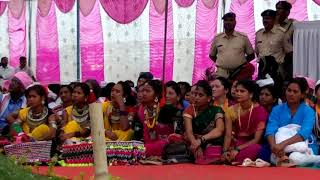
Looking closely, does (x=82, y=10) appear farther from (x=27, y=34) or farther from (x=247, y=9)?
(x=247, y=9)

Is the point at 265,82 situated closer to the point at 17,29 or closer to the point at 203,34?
the point at 203,34

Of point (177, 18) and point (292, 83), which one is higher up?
point (177, 18)

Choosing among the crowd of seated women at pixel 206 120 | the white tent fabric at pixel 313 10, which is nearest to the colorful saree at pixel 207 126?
the crowd of seated women at pixel 206 120

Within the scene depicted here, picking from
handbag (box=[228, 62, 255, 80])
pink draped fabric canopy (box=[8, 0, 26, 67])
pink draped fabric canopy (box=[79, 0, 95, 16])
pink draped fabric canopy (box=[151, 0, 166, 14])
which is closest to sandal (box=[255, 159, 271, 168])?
handbag (box=[228, 62, 255, 80])

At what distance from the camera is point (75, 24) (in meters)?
13.7

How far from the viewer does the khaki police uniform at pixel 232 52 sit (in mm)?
8953

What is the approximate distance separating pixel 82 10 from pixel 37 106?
230 inches

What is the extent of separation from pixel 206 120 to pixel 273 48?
207 cm

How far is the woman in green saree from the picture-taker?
6.79m

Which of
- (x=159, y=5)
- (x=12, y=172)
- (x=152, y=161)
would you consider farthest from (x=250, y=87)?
(x=159, y=5)

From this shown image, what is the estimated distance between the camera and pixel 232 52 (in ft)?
29.4

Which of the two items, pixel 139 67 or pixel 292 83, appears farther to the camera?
pixel 139 67

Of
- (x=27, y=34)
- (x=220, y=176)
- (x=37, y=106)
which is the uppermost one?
(x=27, y=34)

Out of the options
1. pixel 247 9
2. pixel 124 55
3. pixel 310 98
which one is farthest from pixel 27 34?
pixel 310 98
